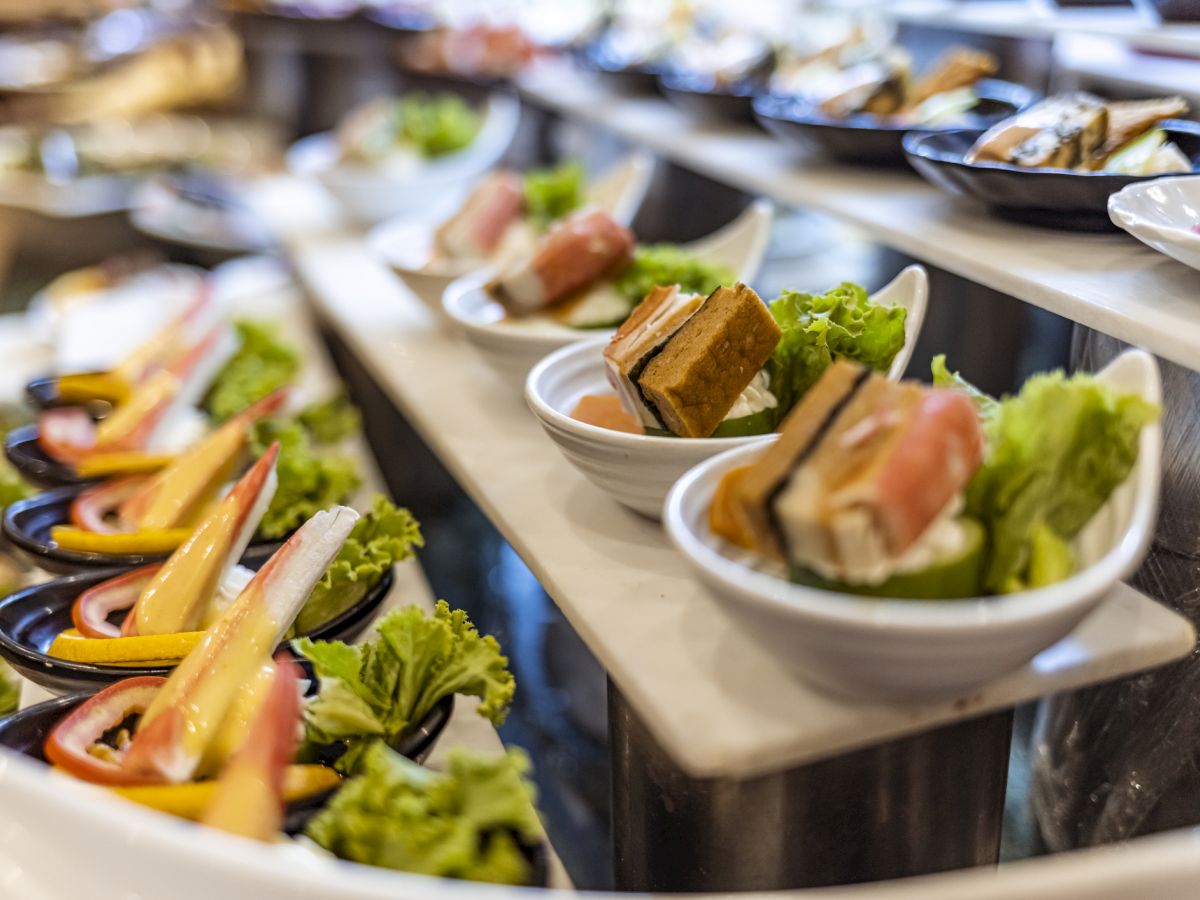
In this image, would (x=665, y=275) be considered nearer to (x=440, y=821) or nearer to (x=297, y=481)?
(x=297, y=481)

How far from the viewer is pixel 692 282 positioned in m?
1.82

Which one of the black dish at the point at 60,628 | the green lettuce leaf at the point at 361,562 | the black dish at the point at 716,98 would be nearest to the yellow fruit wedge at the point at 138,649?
the black dish at the point at 60,628

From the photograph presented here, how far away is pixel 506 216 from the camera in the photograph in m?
2.35

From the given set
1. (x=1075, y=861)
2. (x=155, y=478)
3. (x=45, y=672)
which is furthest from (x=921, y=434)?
(x=155, y=478)

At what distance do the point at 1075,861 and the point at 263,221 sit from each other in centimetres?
309

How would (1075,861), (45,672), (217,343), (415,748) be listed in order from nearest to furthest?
(1075,861) → (415,748) → (45,672) → (217,343)

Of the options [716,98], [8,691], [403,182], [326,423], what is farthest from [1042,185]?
[403,182]

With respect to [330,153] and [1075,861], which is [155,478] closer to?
[1075,861]

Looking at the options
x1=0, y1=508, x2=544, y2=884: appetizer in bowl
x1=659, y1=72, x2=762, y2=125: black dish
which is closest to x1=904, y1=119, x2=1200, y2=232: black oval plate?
x1=659, y1=72, x2=762, y2=125: black dish

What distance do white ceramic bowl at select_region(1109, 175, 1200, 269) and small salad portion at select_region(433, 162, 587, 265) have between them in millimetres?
1049

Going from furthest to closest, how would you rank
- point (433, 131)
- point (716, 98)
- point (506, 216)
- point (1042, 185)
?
point (433, 131) → point (716, 98) → point (506, 216) → point (1042, 185)

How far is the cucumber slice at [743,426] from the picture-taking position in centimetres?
126

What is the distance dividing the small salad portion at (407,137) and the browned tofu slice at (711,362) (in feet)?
6.86

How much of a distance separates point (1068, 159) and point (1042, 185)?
0.10 metres
